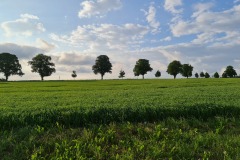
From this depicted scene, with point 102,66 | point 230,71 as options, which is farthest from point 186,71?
point 102,66

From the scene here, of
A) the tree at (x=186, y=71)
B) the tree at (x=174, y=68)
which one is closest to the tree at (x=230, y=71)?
the tree at (x=186, y=71)

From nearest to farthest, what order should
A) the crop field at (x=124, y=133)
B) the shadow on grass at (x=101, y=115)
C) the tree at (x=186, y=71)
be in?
the crop field at (x=124, y=133) → the shadow on grass at (x=101, y=115) → the tree at (x=186, y=71)

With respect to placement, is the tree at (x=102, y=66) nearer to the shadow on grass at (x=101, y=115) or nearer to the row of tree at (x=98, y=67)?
the row of tree at (x=98, y=67)

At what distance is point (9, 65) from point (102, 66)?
38.9 meters

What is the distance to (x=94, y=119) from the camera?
11562 mm

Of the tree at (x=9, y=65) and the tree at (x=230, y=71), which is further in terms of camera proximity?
the tree at (x=230, y=71)

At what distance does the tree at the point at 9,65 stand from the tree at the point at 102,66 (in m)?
31.7

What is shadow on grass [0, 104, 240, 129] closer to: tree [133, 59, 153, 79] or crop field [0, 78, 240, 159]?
crop field [0, 78, 240, 159]

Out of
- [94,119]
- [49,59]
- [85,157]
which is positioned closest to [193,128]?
[94,119]

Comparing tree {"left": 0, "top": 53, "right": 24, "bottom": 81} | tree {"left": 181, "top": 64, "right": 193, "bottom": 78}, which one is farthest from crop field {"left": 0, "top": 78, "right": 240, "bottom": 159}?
tree {"left": 181, "top": 64, "right": 193, "bottom": 78}

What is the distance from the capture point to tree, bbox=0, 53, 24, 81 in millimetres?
109438

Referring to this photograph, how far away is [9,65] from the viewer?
361ft

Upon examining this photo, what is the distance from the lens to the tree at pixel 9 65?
359ft

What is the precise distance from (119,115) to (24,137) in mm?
3892
